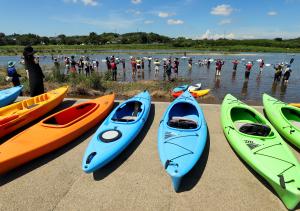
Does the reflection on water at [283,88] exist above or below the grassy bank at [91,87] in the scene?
below

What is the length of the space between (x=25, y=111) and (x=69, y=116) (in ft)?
4.01

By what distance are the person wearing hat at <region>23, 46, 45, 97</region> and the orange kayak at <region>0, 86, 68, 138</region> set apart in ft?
2.26

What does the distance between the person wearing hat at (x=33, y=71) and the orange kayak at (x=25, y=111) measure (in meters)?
0.69

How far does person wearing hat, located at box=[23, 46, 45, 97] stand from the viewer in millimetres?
7540

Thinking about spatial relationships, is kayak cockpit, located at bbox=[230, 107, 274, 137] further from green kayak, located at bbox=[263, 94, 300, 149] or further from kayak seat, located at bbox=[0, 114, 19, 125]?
kayak seat, located at bbox=[0, 114, 19, 125]

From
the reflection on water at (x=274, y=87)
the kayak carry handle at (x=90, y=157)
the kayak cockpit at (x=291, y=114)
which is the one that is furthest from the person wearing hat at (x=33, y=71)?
the reflection on water at (x=274, y=87)

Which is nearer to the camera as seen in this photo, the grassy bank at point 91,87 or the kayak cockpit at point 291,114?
the kayak cockpit at point 291,114

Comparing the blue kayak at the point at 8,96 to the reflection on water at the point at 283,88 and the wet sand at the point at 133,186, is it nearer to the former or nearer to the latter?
the wet sand at the point at 133,186

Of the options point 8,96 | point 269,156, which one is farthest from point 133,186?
point 8,96

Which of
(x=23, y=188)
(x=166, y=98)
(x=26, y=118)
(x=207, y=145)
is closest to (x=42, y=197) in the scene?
(x=23, y=188)

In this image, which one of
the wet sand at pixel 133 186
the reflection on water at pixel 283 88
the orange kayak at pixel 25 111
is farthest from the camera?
the reflection on water at pixel 283 88

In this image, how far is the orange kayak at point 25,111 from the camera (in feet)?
Answer: 18.8

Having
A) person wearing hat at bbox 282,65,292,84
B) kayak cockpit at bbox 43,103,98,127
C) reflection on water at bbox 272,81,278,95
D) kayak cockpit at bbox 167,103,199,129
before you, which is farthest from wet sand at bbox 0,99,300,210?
person wearing hat at bbox 282,65,292,84

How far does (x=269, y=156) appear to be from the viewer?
4.27m
